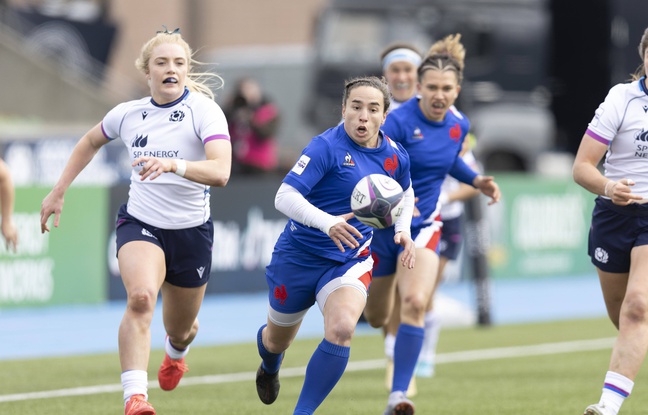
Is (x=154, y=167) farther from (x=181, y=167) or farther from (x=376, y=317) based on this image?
(x=376, y=317)

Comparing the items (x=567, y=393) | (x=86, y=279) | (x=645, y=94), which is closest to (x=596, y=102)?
(x=86, y=279)

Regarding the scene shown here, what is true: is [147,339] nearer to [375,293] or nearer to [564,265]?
[375,293]

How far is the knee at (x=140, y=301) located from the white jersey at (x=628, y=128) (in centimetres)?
282

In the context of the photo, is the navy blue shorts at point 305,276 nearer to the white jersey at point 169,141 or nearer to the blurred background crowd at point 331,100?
the white jersey at point 169,141

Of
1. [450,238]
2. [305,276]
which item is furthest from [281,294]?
[450,238]

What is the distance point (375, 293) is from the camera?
9898 mm

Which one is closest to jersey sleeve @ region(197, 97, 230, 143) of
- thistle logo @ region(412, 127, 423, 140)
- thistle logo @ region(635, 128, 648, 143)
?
thistle logo @ region(412, 127, 423, 140)

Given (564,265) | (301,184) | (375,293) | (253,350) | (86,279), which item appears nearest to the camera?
(301,184)

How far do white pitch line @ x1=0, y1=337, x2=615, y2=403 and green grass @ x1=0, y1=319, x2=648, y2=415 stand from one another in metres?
0.02

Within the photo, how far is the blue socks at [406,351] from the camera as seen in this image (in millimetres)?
9127

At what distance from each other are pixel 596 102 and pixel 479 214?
30.8 feet

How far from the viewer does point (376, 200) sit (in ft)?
25.5

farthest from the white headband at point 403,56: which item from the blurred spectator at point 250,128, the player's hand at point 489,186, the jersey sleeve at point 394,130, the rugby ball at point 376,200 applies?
the blurred spectator at point 250,128

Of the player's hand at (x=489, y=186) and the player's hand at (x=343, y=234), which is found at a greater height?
the player's hand at (x=343, y=234)
